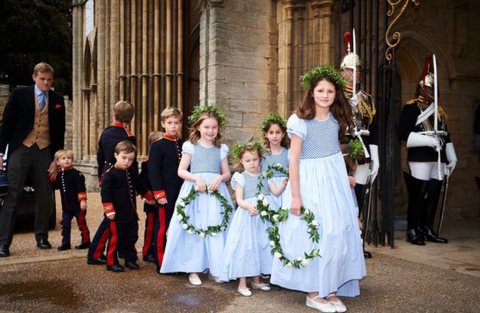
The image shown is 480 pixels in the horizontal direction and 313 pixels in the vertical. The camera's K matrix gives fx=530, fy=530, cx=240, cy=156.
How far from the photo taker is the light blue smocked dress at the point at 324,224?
3.55m

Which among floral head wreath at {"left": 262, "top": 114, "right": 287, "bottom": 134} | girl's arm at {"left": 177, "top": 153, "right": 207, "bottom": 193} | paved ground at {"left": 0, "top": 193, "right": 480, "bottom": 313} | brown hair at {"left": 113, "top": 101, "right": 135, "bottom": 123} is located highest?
brown hair at {"left": 113, "top": 101, "right": 135, "bottom": 123}

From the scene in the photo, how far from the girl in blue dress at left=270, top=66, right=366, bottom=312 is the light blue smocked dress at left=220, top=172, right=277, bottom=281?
1.09 ft

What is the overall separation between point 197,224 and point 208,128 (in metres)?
0.81

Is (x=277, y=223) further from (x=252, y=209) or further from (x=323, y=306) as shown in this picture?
(x=323, y=306)

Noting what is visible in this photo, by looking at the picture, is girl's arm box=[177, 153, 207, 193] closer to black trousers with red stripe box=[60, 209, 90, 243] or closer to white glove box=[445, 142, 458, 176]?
black trousers with red stripe box=[60, 209, 90, 243]

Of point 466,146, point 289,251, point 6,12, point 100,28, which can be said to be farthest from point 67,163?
point 6,12

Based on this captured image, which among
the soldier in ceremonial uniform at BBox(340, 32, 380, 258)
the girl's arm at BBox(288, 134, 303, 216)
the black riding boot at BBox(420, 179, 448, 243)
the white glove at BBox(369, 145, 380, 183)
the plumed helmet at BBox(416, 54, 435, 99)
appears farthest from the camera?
the black riding boot at BBox(420, 179, 448, 243)

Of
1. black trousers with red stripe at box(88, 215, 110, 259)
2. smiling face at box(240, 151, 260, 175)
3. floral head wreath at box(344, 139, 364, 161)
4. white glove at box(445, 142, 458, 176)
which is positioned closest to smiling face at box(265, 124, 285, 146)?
smiling face at box(240, 151, 260, 175)

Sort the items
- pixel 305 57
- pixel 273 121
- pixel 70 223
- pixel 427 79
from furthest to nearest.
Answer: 1. pixel 305 57
2. pixel 427 79
3. pixel 70 223
4. pixel 273 121

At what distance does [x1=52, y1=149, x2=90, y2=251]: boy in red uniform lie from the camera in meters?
5.95

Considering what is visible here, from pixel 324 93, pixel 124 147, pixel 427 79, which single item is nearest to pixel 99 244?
pixel 124 147

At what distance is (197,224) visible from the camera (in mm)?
4441

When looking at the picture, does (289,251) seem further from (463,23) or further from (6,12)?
(6,12)

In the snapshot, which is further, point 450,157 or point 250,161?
point 450,157
